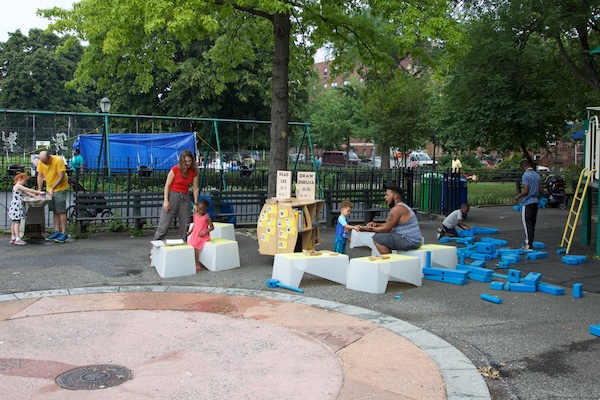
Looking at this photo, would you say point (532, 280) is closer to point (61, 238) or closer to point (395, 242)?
point (395, 242)

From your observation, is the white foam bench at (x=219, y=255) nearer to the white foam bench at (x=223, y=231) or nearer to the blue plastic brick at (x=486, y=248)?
the white foam bench at (x=223, y=231)

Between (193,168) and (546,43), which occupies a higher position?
(546,43)

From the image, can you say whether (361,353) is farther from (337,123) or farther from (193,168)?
(337,123)

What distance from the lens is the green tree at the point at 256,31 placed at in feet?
37.1

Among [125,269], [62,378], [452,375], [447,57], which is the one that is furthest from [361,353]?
[447,57]

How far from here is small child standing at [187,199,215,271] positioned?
9289mm

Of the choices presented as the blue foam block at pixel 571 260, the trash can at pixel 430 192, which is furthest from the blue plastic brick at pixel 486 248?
→ the trash can at pixel 430 192

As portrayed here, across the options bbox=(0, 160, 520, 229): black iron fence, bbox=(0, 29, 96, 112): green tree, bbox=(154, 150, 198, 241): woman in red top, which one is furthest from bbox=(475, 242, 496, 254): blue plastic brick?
bbox=(0, 29, 96, 112): green tree

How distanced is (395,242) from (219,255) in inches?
105

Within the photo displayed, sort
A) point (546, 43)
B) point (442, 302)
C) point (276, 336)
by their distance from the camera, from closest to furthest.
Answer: point (276, 336) < point (442, 302) < point (546, 43)

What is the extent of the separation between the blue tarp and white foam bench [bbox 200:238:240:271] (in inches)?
338

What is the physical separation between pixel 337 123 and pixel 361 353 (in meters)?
45.4

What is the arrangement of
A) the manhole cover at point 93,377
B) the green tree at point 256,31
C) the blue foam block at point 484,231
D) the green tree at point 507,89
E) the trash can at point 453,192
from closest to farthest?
the manhole cover at point 93,377, the green tree at point 256,31, the blue foam block at point 484,231, the trash can at point 453,192, the green tree at point 507,89

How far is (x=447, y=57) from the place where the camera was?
42.8ft
